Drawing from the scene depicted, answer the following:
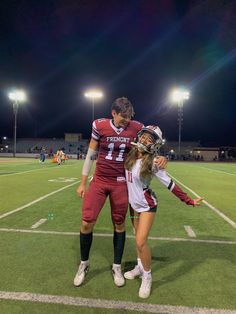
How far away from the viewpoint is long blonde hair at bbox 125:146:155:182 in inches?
143

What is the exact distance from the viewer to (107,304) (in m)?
3.39

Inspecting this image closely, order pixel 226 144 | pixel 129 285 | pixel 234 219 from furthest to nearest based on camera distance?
1. pixel 226 144
2. pixel 234 219
3. pixel 129 285

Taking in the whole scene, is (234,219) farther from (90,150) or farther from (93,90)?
(93,90)

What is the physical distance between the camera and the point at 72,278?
4023 mm

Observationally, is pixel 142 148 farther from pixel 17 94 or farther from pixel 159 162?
pixel 17 94

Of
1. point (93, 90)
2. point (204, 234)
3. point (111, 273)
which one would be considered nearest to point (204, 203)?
point (204, 234)

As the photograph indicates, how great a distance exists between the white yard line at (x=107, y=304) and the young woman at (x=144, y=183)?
242 millimetres

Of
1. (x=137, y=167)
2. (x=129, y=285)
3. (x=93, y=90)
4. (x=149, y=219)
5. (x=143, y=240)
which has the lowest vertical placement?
(x=129, y=285)

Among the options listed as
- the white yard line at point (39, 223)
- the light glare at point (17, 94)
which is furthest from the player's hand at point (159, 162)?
the light glare at point (17, 94)

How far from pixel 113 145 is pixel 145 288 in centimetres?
166

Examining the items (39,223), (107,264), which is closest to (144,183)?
(107,264)

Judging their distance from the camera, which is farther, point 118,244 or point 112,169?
point 118,244

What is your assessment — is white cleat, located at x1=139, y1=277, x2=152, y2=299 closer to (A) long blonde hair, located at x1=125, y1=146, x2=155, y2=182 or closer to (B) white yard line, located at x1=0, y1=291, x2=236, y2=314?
(B) white yard line, located at x1=0, y1=291, x2=236, y2=314

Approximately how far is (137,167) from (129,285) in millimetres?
1427
